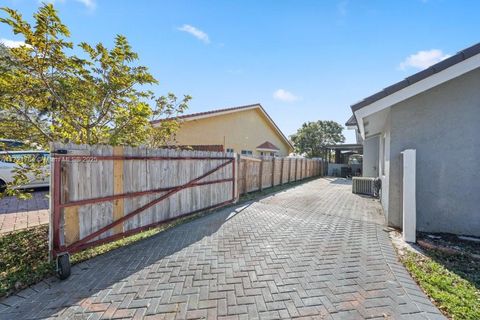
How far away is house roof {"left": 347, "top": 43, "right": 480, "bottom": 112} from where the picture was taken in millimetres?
4945

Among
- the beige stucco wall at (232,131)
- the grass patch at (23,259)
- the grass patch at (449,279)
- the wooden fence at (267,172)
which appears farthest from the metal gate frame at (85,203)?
the beige stucco wall at (232,131)

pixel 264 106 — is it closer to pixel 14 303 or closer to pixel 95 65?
pixel 95 65

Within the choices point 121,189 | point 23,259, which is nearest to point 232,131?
point 121,189

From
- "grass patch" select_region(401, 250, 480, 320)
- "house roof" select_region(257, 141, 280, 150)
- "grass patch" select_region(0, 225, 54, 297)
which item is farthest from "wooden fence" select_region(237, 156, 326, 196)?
"grass patch" select_region(401, 250, 480, 320)

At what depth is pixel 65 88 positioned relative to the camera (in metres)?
5.09

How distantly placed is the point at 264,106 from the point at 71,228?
20222 millimetres

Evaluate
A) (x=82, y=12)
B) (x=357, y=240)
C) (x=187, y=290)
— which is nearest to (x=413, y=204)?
(x=357, y=240)

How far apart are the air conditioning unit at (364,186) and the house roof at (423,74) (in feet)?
25.2

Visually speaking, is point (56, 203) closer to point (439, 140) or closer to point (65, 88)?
point (65, 88)

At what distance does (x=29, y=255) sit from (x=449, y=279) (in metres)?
7.53

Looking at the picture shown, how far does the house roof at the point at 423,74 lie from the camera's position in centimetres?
495

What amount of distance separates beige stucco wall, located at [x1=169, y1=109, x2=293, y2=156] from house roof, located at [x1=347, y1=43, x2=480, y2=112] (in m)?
10.1

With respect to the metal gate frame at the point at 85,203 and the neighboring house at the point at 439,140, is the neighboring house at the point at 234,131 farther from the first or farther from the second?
the neighboring house at the point at 439,140

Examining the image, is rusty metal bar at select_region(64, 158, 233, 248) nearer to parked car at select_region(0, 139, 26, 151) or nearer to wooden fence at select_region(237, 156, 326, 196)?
parked car at select_region(0, 139, 26, 151)
